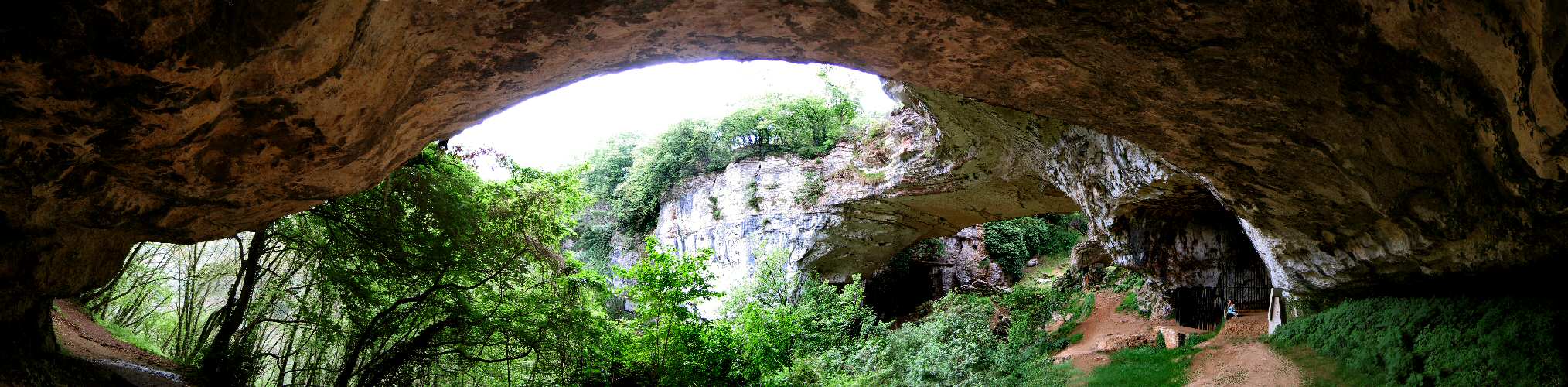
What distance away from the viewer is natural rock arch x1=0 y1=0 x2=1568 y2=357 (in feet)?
8.79

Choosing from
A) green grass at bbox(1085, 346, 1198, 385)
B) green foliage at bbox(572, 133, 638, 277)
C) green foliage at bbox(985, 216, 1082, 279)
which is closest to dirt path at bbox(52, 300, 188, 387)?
green grass at bbox(1085, 346, 1198, 385)

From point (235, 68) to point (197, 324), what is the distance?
1131 centimetres

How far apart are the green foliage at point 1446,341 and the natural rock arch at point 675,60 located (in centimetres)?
120

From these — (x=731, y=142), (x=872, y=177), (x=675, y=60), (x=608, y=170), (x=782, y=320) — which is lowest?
(x=782, y=320)

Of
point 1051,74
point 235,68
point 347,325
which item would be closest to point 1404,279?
point 1051,74

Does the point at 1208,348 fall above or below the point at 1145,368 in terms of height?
above

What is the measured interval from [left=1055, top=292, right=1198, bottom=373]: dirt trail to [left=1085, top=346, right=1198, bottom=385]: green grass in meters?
0.31

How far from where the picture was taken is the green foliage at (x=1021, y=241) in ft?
77.9

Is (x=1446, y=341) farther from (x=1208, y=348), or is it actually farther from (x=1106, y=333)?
(x=1106, y=333)

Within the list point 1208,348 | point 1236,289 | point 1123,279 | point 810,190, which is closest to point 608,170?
point 810,190

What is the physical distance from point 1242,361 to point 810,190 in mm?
10220

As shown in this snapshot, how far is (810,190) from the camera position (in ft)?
59.1

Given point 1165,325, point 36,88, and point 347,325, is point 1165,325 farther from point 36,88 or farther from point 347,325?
point 36,88

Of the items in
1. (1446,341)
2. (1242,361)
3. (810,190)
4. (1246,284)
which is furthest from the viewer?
(810,190)
